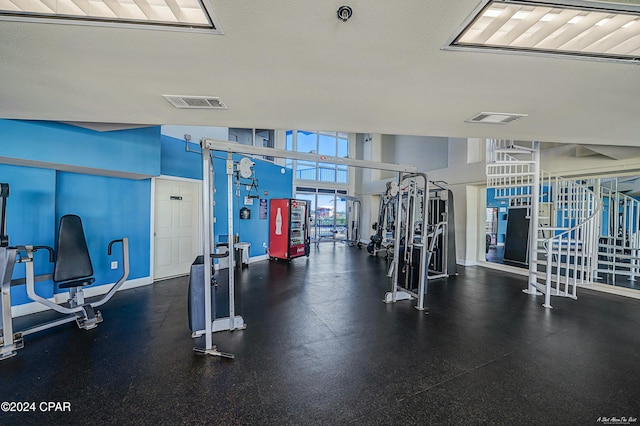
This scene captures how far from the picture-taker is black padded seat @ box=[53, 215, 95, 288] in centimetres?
299

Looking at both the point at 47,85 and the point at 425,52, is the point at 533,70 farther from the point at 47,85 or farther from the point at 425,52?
the point at 47,85

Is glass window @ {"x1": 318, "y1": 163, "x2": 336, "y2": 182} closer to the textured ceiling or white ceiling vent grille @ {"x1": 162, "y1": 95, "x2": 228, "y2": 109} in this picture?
the textured ceiling

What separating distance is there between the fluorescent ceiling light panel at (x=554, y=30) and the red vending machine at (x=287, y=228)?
5.79 meters

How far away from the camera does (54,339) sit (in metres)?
2.74

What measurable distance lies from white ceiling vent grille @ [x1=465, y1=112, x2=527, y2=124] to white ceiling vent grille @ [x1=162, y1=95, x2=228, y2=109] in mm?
2768

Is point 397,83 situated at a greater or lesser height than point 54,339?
greater

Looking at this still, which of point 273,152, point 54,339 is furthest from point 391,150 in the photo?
point 54,339

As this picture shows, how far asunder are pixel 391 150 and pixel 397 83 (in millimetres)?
9040

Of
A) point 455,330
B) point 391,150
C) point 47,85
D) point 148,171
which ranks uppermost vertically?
point 391,150

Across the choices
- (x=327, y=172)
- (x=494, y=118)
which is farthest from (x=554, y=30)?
(x=327, y=172)

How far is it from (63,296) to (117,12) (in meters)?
4.17

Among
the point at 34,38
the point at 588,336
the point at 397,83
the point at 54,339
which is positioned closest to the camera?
the point at 34,38

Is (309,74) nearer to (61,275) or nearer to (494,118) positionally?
(494,118)

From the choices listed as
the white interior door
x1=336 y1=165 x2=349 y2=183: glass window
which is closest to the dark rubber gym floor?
the white interior door
